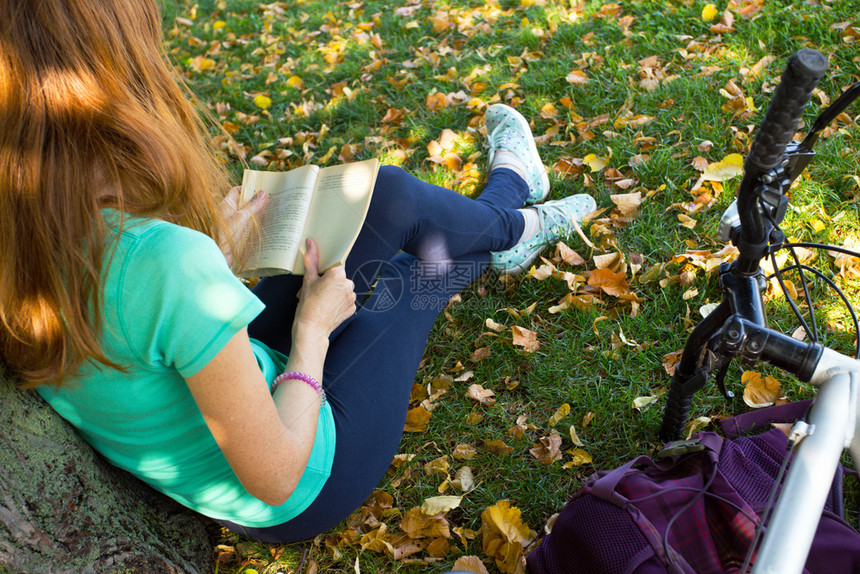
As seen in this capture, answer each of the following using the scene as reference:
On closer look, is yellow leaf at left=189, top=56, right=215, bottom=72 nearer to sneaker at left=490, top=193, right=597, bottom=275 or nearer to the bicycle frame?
sneaker at left=490, top=193, right=597, bottom=275

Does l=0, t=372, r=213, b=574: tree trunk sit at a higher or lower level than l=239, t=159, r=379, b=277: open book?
lower

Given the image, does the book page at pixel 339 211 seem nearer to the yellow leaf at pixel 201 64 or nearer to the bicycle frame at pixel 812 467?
the bicycle frame at pixel 812 467

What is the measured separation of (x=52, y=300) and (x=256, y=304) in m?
0.34

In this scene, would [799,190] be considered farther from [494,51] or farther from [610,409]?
[494,51]

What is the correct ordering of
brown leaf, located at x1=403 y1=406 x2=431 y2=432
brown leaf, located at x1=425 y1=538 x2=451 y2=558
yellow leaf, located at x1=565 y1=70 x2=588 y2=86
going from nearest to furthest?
brown leaf, located at x1=425 y1=538 x2=451 y2=558 → brown leaf, located at x1=403 y1=406 x2=431 y2=432 → yellow leaf, located at x1=565 y1=70 x2=588 y2=86

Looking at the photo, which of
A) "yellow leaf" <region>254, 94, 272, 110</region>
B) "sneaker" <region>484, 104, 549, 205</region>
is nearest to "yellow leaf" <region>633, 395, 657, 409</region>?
"sneaker" <region>484, 104, 549, 205</region>

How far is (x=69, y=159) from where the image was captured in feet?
3.18

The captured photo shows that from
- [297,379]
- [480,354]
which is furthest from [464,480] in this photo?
[297,379]

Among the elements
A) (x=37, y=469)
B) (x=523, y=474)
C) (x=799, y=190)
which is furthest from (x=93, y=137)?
(x=799, y=190)

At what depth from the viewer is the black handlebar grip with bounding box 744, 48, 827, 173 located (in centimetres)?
84

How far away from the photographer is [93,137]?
3.23ft

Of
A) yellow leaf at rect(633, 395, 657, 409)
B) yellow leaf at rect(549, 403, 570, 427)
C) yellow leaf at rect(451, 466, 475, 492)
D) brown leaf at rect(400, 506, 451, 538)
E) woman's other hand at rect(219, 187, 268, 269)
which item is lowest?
brown leaf at rect(400, 506, 451, 538)

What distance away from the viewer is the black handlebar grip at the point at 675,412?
155cm

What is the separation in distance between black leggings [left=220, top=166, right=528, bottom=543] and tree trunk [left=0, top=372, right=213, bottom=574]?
0.88 ft
